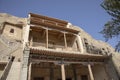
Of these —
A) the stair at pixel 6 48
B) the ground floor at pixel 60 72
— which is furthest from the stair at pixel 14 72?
the stair at pixel 6 48

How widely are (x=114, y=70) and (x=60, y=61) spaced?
6489mm

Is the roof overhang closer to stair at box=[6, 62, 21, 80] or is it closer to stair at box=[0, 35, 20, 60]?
stair at box=[6, 62, 21, 80]

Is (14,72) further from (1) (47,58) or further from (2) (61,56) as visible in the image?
(2) (61,56)

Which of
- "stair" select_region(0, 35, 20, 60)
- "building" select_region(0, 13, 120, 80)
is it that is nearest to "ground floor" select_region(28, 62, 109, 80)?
"building" select_region(0, 13, 120, 80)

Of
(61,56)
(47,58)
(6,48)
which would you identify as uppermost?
(6,48)

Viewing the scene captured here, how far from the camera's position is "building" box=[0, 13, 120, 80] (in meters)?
10.7

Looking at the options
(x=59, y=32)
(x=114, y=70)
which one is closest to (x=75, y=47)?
(x=59, y=32)

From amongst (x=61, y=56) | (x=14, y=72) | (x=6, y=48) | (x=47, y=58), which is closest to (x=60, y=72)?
(x=61, y=56)

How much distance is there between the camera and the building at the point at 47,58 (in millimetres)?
10652

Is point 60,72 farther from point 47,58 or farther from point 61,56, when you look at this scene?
point 47,58

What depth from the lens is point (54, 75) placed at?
557 inches

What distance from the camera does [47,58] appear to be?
36.9 ft

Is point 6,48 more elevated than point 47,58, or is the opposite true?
point 6,48

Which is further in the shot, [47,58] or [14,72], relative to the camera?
[47,58]
